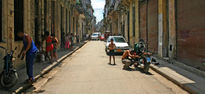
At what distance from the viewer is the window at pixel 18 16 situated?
30.3 ft

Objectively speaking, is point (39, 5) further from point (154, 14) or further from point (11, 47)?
point (154, 14)

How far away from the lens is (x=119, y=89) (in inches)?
248

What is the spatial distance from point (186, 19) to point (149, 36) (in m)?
6.66

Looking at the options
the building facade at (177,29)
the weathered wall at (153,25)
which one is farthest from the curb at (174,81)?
the weathered wall at (153,25)

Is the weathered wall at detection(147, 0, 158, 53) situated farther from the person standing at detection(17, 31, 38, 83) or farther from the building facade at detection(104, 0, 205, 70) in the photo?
the person standing at detection(17, 31, 38, 83)

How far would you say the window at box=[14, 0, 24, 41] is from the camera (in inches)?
363

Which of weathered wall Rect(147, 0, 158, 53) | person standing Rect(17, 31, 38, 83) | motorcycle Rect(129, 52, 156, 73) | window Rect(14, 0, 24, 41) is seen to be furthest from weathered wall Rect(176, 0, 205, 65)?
window Rect(14, 0, 24, 41)

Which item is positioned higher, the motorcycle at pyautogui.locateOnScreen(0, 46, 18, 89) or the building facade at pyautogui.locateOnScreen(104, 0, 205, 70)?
the building facade at pyautogui.locateOnScreen(104, 0, 205, 70)

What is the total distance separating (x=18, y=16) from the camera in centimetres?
954

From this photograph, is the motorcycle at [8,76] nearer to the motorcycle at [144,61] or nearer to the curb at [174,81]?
the curb at [174,81]

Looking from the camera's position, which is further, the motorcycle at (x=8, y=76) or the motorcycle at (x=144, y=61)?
the motorcycle at (x=144, y=61)

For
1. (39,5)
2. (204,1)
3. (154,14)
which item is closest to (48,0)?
(39,5)

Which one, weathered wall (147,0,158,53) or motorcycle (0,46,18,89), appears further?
weathered wall (147,0,158,53)

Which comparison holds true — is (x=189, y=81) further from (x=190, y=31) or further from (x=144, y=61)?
(x=190, y=31)
